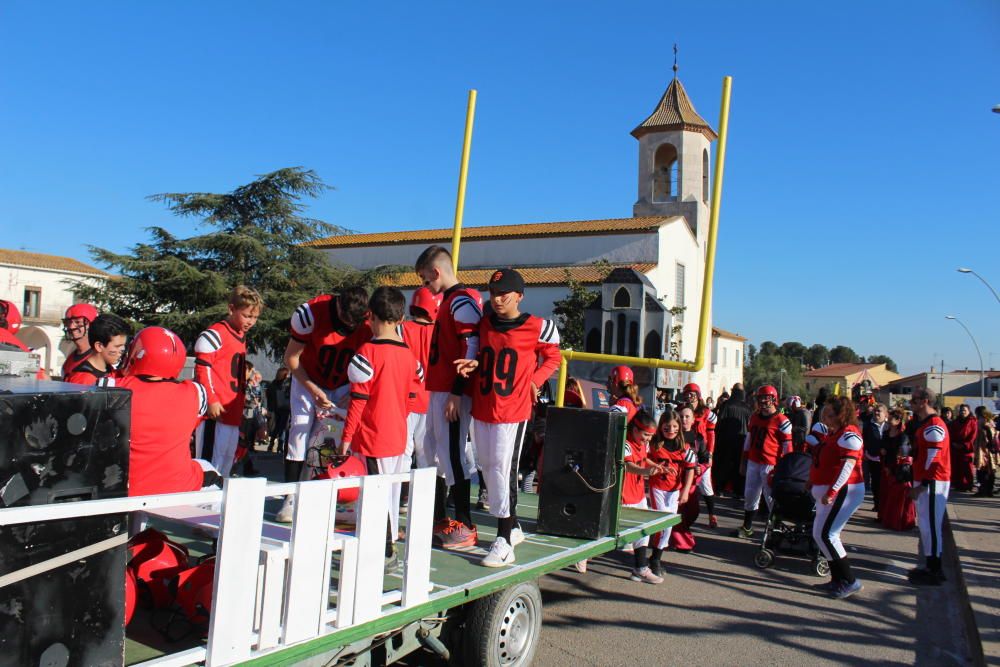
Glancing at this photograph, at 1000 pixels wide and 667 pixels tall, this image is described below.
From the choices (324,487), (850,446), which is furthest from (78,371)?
(850,446)

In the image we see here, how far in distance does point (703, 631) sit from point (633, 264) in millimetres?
37266

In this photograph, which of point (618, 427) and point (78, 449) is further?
point (618, 427)

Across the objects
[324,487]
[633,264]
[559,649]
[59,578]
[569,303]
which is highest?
[633,264]

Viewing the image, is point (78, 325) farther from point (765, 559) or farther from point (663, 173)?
point (663, 173)

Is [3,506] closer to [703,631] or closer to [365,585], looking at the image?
[365,585]

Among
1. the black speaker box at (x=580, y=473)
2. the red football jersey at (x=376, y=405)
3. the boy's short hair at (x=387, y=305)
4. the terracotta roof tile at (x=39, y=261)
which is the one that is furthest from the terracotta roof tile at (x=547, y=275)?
the red football jersey at (x=376, y=405)

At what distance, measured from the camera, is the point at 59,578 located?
2.46 metres

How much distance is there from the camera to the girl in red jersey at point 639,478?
721 centimetres

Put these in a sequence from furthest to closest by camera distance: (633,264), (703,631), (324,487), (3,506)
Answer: (633,264)
(703,631)
(324,487)
(3,506)

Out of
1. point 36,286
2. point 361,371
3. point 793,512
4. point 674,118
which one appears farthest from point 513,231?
point 361,371

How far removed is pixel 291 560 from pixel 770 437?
8.07 m

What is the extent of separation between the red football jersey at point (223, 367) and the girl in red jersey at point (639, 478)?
11.4ft

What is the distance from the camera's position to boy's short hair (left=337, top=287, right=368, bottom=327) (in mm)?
5438

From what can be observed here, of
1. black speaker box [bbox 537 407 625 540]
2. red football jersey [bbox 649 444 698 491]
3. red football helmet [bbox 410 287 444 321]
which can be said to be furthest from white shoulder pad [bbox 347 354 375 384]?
red football jersey [bbox 649 444 698 491]
